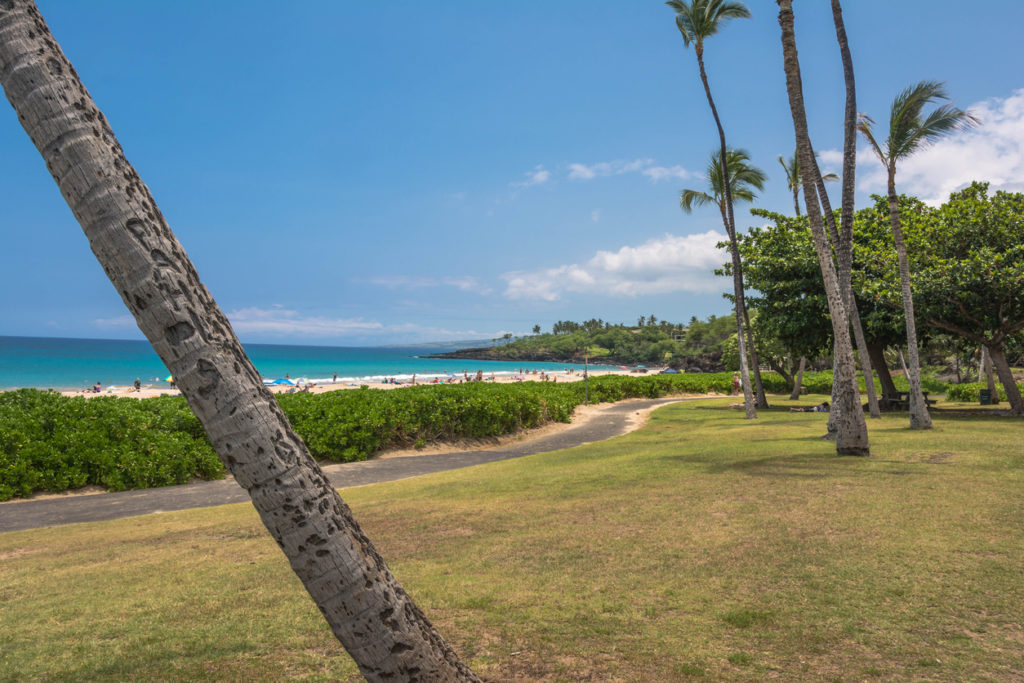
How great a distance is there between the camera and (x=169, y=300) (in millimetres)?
2145

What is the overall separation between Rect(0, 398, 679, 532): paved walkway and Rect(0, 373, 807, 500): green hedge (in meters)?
0.38

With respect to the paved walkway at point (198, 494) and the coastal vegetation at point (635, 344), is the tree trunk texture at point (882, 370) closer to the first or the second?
the paved walkway at point (198, 494)

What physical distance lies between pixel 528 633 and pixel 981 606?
10.2 ft

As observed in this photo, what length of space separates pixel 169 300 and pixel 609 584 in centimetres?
399

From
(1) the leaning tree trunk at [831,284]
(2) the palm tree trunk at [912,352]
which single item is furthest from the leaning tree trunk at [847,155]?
(2) the palm tree trunk at [912,352]

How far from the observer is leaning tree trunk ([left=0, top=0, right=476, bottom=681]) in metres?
2.14

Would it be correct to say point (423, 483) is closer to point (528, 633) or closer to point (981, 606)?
point (528, 633)

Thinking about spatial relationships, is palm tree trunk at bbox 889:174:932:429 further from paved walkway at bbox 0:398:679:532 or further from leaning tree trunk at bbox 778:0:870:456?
paved walkway at bbox 0:398:679:532

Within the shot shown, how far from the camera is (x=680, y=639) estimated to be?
151 inches

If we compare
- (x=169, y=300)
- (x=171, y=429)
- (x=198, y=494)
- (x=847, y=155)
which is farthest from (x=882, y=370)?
(x=169, y=300)

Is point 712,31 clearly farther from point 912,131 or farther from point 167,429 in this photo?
point 167,429

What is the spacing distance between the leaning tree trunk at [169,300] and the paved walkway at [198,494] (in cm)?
740

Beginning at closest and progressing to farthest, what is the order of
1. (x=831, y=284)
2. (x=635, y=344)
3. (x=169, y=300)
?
(x=169, y=300) → (x=831, y=284) → (x=635, y=344)

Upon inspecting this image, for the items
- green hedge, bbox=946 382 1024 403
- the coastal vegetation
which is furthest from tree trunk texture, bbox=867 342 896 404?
the coastal vegetation
